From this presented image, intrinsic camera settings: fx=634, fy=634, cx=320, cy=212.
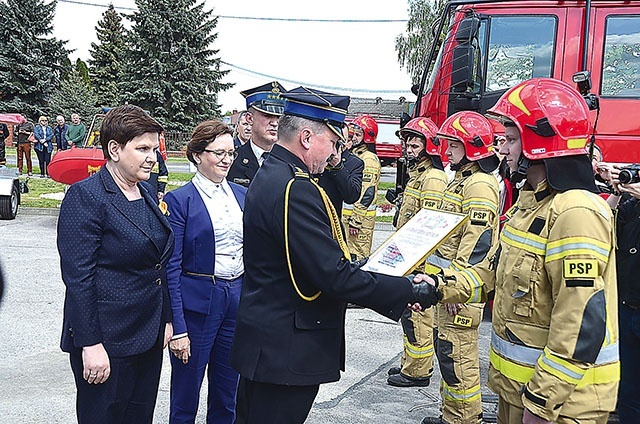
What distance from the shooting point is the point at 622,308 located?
399 centimetres

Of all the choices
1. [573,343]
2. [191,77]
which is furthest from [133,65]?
[573,343]

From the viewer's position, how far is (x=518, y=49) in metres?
6.92

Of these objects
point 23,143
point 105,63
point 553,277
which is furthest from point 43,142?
point 105,63

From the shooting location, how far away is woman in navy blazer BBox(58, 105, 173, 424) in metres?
3.00

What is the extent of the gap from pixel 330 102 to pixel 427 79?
5.57 meters

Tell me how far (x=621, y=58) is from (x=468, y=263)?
3768 mm

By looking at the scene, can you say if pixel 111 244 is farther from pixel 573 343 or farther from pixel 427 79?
pixel 427 79

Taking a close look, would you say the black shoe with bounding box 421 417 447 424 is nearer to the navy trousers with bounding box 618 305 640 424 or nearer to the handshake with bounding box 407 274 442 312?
the navy trousers with bounding box 618 305 640 424

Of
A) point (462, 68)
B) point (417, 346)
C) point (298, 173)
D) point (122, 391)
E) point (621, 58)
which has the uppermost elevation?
point (621, 58)

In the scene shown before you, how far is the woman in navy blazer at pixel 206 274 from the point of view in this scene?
12.6 ft

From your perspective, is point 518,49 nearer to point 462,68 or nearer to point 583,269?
point 462,68

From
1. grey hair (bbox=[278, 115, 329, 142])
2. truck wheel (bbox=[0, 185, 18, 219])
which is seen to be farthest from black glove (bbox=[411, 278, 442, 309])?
truck wheel (bbox=[0, 185, 18, 219])

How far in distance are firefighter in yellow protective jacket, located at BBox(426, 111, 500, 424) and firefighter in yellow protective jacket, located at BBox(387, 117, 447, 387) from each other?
703 millimetres

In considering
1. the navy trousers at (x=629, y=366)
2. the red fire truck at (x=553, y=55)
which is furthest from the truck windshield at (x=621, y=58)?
the navy trousers at (x=629, y=366)
